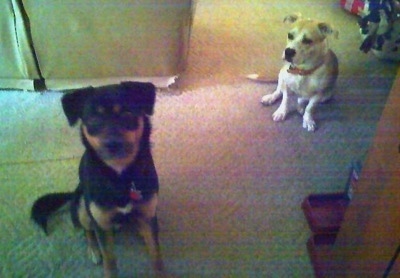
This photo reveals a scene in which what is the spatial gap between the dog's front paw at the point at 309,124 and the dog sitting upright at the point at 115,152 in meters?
1.05

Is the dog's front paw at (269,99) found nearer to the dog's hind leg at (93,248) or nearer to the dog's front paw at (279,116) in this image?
the dog's front paw at (279,116)

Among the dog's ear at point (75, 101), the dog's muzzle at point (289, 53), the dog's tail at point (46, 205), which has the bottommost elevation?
the dog's tail at point (46, 205)

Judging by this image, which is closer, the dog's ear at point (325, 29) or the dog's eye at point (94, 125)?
the dog's eye at point (94, 125)

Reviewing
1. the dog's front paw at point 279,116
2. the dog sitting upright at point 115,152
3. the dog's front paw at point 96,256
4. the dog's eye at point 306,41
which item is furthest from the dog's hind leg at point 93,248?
the dog's eye at point 306,41

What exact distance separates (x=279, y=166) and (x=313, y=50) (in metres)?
0.58

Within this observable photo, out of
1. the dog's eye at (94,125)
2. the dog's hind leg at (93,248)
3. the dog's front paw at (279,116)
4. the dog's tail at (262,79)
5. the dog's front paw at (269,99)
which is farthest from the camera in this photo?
the dog's tail at (262,79)

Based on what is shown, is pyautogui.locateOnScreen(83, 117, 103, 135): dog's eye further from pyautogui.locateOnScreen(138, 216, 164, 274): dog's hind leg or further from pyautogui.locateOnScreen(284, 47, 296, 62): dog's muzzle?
pyautogui.locateOnScreen(284, 47, 296, 62): dog's muzzle

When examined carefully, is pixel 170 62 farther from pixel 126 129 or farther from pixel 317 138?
pixel 126 129

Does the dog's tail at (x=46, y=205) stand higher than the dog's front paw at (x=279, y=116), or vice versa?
the dog's front paw at (x=279, y=116)

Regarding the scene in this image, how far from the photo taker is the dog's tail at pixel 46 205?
141 cm

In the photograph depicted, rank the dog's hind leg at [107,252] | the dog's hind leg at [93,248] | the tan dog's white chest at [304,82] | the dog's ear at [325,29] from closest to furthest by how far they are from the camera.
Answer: the dog's hind leg at [107,252] < the dog's hind leg at [93,248] < the dog's ear at [325,29] < the tan dog's white chest at [304,82]

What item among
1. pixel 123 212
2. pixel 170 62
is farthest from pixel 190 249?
pixel 170 62

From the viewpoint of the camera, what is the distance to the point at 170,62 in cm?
208

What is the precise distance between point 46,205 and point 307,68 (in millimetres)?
1328
